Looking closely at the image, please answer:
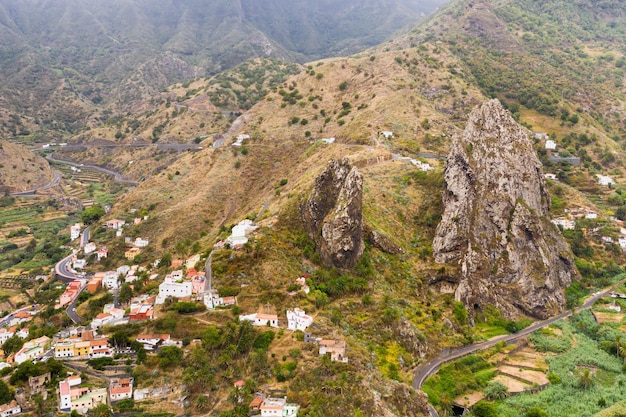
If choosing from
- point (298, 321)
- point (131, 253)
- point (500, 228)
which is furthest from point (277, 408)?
point (131, 253)

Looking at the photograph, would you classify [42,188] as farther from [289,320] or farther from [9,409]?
[289,320]

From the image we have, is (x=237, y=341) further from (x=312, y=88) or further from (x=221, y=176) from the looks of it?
(x=312, y=88)

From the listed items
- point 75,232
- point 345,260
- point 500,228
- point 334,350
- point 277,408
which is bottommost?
point 75,232

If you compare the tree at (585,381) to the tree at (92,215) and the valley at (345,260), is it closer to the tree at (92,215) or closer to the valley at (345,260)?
the valley at (345,260)

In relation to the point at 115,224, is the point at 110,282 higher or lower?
higher

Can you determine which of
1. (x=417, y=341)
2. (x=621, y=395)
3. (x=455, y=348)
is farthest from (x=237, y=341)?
→ (x=621, y=395)

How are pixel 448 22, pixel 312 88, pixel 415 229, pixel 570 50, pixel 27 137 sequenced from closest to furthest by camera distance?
pixel 415 229 → pixel 312 88 → pixel 570 50 → pixel 27 137 → pixel 448 22
